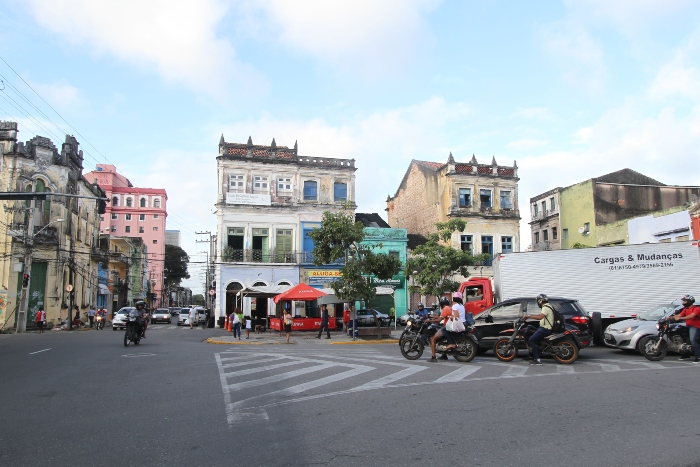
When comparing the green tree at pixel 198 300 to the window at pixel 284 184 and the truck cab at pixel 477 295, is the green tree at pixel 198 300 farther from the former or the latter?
the truck cab at pixel 477 295

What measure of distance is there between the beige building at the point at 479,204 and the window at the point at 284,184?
39.5 feet

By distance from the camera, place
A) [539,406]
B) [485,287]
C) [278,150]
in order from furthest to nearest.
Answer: [278,150] < [485,287] < [539,406]

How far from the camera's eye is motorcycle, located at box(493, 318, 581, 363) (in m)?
13.1

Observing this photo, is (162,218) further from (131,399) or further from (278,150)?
(131,399)

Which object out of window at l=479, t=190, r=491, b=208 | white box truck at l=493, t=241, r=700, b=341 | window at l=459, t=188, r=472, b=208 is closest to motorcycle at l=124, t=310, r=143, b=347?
white box truck at l=493, t=241, r=700, b=341

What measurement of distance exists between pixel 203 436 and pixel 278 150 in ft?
115

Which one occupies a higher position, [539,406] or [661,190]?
[661,190]

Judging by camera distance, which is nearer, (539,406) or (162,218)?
(539,406)

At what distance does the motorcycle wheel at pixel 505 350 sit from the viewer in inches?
532

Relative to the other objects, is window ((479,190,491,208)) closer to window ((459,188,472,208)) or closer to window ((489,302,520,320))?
window ((459,188,472,208))

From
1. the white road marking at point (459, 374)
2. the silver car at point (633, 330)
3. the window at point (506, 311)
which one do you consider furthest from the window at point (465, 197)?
the white road marking at point (459, 374)

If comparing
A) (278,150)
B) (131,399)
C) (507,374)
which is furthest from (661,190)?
(131,399)

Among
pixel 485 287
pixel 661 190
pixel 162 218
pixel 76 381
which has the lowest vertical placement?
pixel 76 381

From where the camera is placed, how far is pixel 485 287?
69.5 ft
